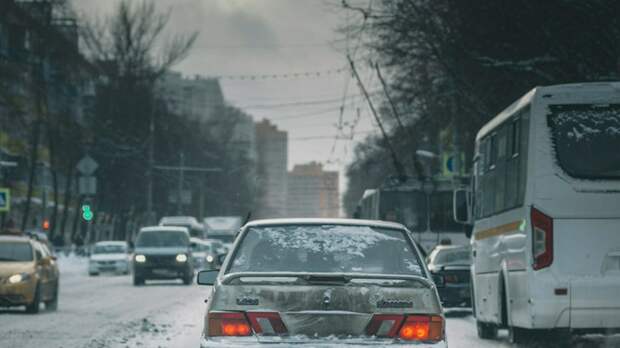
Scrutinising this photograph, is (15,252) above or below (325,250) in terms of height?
below

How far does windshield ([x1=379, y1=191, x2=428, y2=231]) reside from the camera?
4253 cm

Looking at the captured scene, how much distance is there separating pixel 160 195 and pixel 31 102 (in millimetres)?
17240

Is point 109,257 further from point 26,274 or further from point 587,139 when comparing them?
point 587,139

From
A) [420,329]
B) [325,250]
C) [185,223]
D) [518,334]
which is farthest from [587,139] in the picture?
[185,223]

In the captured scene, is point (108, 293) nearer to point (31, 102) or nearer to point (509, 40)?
point (509, 40)

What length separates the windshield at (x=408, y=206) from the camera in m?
42.5

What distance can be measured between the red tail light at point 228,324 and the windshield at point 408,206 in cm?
3241

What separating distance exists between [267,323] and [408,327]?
89cm

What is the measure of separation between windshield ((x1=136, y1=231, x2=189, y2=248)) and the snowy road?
10.2 metres

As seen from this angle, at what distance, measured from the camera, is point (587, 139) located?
54.8ft

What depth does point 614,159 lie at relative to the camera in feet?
54.4

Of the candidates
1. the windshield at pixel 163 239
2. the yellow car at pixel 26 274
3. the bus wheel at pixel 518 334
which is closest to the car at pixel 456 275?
the yellow car at pixel 26 274

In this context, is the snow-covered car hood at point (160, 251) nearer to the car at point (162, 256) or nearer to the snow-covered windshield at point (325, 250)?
the car at point (162, 256)

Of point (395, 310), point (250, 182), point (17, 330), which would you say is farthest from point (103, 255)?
point (250, 182)
